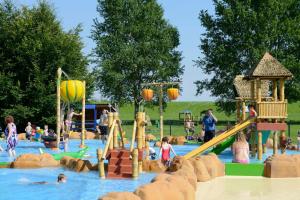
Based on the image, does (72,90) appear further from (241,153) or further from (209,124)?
(241,153)

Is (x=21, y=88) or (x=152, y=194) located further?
(x=21, y=88)

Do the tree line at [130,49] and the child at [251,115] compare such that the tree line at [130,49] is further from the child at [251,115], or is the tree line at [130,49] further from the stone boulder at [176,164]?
the stone boulder at [176,164]

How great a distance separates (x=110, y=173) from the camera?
15.2 meters

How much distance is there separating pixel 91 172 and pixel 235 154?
430cm

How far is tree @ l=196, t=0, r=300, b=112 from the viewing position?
43.6 m

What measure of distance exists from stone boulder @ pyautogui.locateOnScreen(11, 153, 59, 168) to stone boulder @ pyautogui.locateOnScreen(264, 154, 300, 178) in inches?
279

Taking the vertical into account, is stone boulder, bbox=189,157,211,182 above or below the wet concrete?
above

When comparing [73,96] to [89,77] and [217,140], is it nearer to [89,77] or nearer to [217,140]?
[217,140]

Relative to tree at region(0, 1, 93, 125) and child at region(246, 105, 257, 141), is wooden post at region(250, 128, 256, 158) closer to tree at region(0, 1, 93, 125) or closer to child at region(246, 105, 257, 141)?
child at region(246, 105, 257, 141)

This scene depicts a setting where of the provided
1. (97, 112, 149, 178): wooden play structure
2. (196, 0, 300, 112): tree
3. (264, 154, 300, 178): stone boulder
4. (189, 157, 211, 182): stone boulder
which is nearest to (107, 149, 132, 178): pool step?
(97, 112, 149, 178): wooden play structure

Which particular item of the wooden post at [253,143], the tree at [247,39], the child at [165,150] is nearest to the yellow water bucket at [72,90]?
the wooden post at [253,143]

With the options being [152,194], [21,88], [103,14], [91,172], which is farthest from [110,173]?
[103,14]

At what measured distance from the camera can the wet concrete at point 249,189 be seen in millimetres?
11078

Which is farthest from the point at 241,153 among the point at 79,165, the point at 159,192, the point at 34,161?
the point at 159,192
